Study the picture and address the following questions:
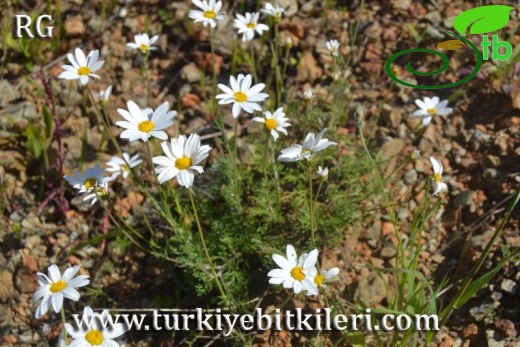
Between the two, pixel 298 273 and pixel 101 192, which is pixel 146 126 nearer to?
pixel 101 192

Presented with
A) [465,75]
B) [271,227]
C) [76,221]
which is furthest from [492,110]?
[76,221]

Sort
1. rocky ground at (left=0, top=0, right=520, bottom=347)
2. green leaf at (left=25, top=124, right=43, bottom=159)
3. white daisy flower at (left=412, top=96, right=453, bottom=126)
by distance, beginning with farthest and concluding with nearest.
→ green leaf at (left=25, top=124, right=43, bottom=159) < white daisy flower at (left=412, top=96, right=453, bottom=126) < rocky ground at (left=0, top=0, right=520, bottom=347)

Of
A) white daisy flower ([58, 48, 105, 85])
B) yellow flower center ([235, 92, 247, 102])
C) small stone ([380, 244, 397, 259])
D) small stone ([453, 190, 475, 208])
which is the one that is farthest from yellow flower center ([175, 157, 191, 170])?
small stone ([453, 190, 475, 208])

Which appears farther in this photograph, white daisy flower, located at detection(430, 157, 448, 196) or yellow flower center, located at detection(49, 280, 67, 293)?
white daisy flower, located at detection(430, 157, 448, 196)

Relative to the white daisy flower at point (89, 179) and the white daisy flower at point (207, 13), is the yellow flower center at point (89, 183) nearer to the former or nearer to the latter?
the white daisy flower at point (89, 179)

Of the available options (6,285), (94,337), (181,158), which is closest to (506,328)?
(181,158)

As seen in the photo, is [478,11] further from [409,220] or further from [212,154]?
[212,154]

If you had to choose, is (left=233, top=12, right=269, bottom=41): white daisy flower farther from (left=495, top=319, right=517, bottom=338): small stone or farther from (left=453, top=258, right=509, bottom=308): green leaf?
(left=495, top=319, right=517, bottom=338): small stone
